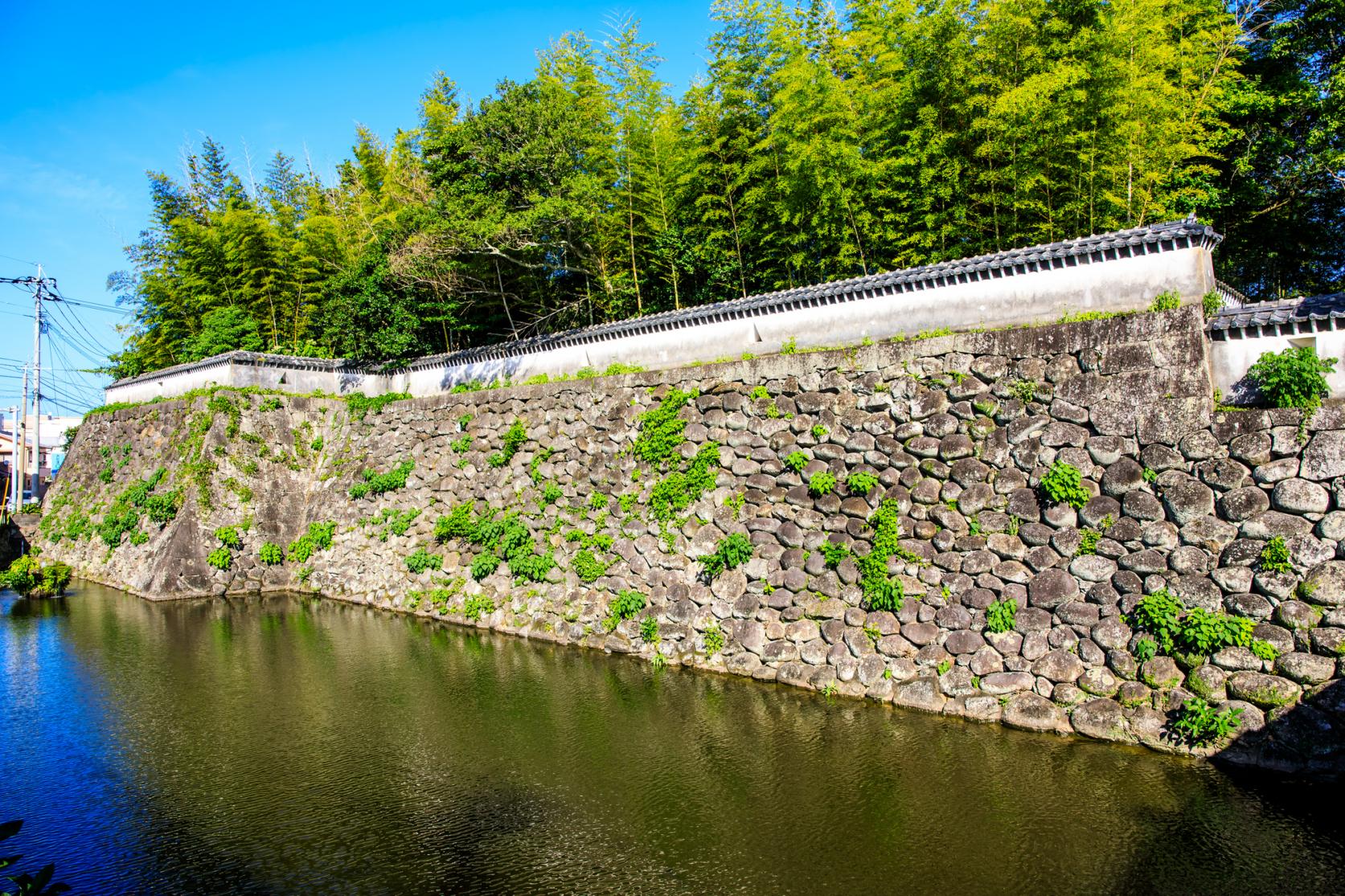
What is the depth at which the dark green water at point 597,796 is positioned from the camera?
5.86 metres

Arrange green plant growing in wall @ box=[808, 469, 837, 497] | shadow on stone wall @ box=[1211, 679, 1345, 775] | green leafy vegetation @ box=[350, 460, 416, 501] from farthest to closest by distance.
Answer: green leafy vegetation @ box=[350, 460, 416, 501] < green plant growing in wall @ box=[808, 469, 837, 497] < shadow on stone wall @ box=[1211, 679, 1345, 775]

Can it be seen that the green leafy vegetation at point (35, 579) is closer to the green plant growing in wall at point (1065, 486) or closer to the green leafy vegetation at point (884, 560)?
the green leafy vegetation at point (884, 560)

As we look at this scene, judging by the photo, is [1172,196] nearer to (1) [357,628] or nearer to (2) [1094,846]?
(2) [1094,846]

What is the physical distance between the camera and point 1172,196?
1156 cm

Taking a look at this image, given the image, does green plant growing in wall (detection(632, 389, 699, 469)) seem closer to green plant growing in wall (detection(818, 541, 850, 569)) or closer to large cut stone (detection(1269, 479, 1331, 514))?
green plant growing in wall (detection(818, 541, 850, 569))

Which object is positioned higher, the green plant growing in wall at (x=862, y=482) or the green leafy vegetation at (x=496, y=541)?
the green plant growing in wall at (x=862, y=482)

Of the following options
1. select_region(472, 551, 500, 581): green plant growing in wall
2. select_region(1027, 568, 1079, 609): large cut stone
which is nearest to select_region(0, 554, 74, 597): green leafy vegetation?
select_region(472, 551, 500, 581): green plant growing in wall

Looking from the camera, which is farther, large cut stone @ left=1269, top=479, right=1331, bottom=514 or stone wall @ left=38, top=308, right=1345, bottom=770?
stone wall @ left=38, top=308, right=1345, bottom=770

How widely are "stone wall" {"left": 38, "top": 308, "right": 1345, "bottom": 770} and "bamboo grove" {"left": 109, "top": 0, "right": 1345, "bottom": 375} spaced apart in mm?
3494

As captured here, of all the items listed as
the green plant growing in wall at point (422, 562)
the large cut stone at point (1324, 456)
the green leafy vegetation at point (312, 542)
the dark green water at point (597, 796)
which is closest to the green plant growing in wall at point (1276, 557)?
the large cut stone at point (1324, 456)

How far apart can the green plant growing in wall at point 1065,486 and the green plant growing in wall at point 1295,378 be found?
6.45 feet

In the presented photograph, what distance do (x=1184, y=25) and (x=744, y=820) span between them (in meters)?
14.3

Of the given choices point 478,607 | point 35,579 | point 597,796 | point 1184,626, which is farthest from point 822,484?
point 35,579

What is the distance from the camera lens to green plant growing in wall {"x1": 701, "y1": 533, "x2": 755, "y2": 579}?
1078 centimetres
